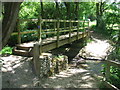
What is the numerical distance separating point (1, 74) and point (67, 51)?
29.6 feet

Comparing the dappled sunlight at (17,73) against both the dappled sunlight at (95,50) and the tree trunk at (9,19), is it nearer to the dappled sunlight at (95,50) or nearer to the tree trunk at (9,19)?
the tree trunk at (9,19)

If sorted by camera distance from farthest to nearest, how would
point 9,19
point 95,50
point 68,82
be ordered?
point 95,50 → point 68,82 → point 9,19

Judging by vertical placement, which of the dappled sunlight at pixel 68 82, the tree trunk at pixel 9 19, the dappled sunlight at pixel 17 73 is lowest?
the dappled sunlight at pixel 68 82

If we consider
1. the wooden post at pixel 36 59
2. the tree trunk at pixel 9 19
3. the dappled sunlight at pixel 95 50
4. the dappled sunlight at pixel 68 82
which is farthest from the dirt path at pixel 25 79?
the dappled sunlight at pixel 95 50

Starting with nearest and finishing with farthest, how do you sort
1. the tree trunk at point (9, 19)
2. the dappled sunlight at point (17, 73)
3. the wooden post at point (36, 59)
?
the tree trunk at point (9, 19)
the dappled sunlight at point (17, 73)
the wooden post at point (36, 59)

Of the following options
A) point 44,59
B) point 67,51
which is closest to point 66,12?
point 67,51

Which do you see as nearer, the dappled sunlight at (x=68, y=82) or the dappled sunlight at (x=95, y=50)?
the dappled sunlight at (x=68, y=82)

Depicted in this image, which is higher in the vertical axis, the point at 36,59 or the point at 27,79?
the point at 36,59

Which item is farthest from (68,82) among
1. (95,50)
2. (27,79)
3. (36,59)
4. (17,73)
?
(95,50)

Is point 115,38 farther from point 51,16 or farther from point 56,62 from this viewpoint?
point 51,16

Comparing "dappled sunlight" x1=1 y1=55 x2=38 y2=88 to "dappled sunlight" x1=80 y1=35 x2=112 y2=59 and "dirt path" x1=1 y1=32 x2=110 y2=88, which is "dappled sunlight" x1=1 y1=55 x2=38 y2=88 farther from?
"dappled sunlight" x1=80 y1=35 x2=112 y2=59

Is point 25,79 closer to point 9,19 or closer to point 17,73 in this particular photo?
point 17,73

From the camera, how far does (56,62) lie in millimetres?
7078

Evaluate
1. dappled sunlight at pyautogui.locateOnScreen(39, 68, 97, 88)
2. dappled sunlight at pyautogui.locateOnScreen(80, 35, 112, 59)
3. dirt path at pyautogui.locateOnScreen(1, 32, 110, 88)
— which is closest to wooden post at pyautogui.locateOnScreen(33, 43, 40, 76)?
dirt path at pyautogui.locateOnScreen(1, 32, 110, 88)
